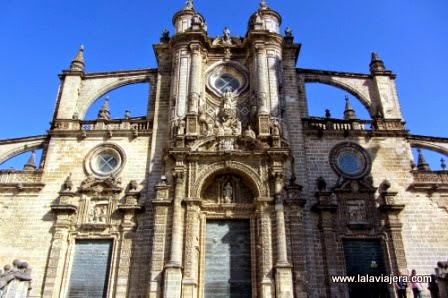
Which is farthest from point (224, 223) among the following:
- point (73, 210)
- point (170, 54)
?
point (170, 54)

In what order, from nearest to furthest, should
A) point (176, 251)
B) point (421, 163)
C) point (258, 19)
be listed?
point (176, 251), point (421, 163), point (258, 19)

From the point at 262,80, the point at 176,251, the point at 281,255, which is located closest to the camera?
the point at 281,255

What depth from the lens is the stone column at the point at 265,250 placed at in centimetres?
1551

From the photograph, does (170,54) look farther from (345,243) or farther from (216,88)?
(345,243)

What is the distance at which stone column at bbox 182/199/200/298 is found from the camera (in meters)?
15.6

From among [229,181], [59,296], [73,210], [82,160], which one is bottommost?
[59,296]

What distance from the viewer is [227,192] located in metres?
18.2

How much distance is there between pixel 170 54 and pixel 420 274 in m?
14.6

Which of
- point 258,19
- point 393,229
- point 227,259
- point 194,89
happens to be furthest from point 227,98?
point 393,229

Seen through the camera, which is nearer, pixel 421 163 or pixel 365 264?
pixel 365 264

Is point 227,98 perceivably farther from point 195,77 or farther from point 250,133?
point 250,133

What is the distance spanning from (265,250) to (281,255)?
0.63m

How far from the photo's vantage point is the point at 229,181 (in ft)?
60.5

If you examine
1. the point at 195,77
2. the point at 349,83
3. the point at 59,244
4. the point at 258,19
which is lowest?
the point at 59,244
